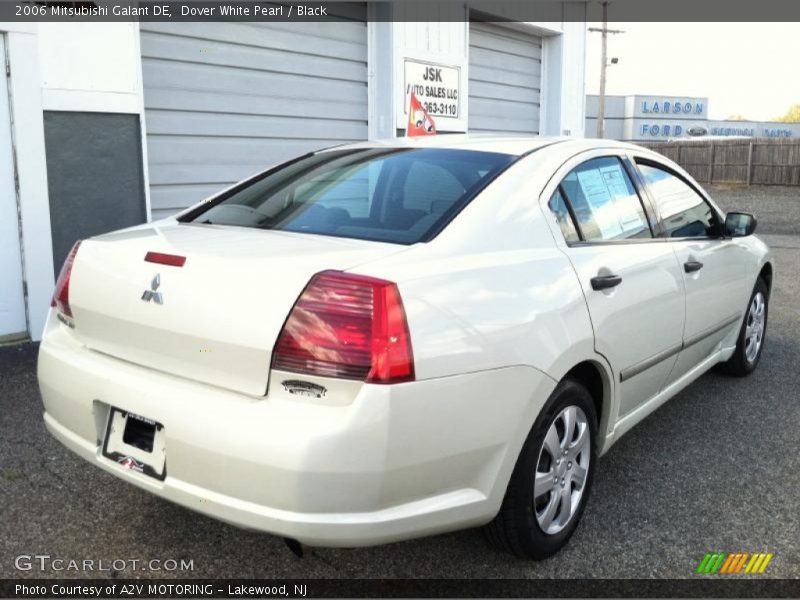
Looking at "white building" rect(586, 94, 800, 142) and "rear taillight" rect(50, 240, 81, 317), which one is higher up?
"white building" rect(586, 94, 800, 142)

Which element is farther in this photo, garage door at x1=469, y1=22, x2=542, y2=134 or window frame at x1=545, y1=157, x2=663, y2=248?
garage door at x1=469, y1=22, x2=542, y2=134

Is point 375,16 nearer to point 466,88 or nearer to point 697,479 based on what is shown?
point 466,88

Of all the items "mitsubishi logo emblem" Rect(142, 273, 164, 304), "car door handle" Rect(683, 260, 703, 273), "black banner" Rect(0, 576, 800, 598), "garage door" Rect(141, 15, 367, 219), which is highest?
"garage door" Rect(141, 15, 367, 219)

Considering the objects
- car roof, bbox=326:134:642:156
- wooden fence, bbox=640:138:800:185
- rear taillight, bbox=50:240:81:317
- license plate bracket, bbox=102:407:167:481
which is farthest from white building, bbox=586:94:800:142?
license plate bracket, bbox=102:407:167:481

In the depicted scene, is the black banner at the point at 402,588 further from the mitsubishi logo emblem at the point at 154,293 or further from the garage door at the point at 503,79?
the garage door at the point at 503,79

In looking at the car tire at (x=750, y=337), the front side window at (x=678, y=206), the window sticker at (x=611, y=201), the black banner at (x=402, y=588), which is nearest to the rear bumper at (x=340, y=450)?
the black banner at (x=402, y=588)

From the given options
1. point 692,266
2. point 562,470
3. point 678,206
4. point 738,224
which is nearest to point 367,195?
point 562,470

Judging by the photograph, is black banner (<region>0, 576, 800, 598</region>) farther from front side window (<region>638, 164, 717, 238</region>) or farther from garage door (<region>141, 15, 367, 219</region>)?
garage door (<region>141, 15, 367, 219</region>)

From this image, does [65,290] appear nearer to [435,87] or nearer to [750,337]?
[750,337]

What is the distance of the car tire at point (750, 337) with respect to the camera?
5.02 meters

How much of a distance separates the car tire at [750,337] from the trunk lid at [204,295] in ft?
10.9

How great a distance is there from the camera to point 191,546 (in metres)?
2.95

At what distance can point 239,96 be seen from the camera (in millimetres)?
7480

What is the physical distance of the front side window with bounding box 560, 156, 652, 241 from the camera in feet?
10.6
